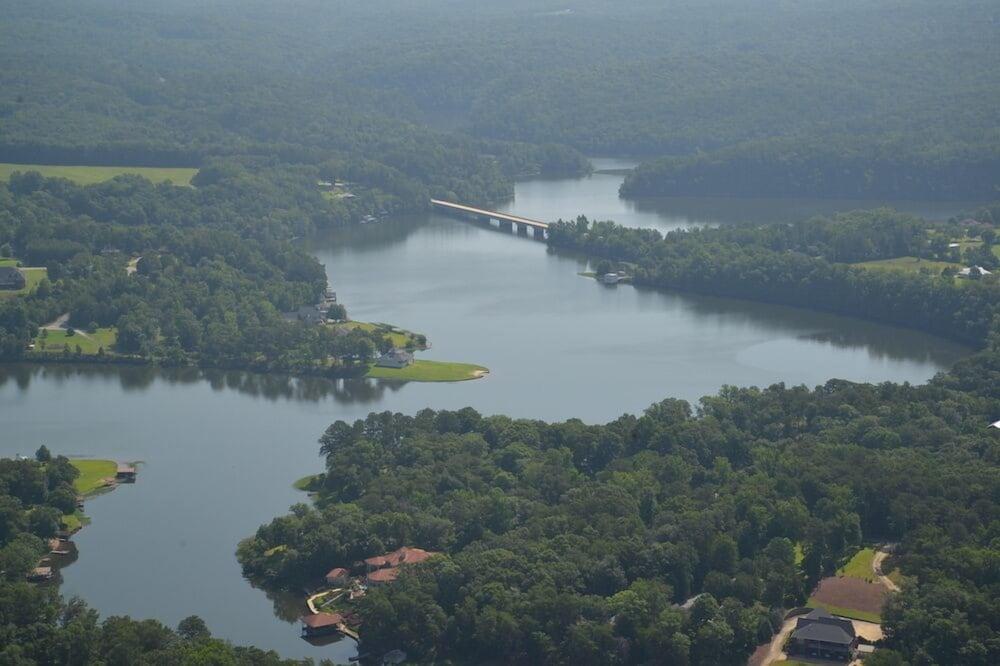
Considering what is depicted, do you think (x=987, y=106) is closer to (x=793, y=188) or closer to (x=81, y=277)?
(x=793, y=188)

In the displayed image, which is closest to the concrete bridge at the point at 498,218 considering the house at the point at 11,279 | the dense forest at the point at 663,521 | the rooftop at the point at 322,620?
the house at the point at 11,279

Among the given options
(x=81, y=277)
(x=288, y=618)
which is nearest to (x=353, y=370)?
(x=81, y=277)

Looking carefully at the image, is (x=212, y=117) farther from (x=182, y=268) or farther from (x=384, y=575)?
(x=384, y=575)

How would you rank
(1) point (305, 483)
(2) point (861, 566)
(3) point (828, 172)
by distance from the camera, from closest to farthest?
1. (2) point (861, 566)
2. (1) point (305, 483)
3. (3) point (828, 172)

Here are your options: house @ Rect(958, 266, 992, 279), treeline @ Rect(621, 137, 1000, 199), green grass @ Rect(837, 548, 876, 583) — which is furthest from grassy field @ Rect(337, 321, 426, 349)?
treeline @ Rect(621, 137, 1000, 199)

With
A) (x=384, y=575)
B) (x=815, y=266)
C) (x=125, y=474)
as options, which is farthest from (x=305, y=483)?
(x=815, y=266)

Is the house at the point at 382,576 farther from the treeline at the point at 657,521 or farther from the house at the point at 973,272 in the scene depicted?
the house at the point at 973,272
